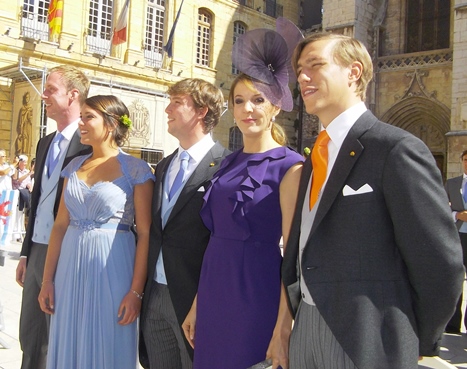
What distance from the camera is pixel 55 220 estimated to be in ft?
10.3

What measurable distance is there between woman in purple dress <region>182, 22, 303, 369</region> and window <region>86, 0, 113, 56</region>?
16.9m

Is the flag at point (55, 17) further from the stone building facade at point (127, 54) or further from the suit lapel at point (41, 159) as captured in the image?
the suit lapel at point (41, 159)

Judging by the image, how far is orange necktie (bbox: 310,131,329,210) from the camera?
6.23ft

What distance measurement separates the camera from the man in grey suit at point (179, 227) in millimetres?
2699

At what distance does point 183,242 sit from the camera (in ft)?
8.93

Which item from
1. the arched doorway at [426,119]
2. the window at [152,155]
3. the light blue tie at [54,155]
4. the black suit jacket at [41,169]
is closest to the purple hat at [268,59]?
the black suit jacket at [41,169]

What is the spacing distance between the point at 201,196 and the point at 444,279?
1447mm

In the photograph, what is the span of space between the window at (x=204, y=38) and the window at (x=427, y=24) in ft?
27.7

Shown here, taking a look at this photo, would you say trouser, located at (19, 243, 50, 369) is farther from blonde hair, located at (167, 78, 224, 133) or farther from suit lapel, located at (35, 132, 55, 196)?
blonde hair, located at (167, 78, 224, 133)

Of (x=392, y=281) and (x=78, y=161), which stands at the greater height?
(x=78, y=161)

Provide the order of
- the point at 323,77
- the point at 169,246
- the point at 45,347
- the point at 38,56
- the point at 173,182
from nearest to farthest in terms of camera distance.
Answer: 1. the point at 323,77
2. the point at 169,246
3. the point at 173,182
4. the point at 45,347
5. the point at 38,56

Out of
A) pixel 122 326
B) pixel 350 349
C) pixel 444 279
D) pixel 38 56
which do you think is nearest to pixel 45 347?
pixel 122 326

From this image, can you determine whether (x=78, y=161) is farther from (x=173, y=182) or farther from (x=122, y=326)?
(x=122, y=326)

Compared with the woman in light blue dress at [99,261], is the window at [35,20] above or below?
above
